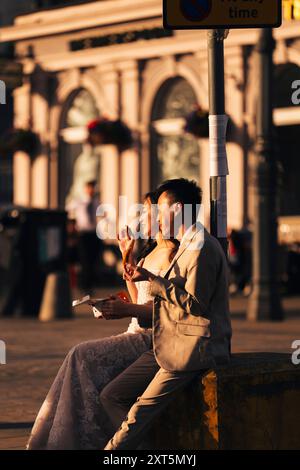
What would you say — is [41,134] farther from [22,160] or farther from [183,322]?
[183,322]

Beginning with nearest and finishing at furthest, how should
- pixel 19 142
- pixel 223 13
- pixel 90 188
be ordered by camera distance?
pixel 223 13
pixel 90 188
pixel 19 142

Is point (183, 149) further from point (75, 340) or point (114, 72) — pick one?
point (75, 340)

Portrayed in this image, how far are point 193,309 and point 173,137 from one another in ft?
79.0

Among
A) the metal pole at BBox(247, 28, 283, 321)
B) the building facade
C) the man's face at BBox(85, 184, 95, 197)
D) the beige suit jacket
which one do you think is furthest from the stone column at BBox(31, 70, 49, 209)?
the beige suit jacket

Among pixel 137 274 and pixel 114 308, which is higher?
pixel 137 274

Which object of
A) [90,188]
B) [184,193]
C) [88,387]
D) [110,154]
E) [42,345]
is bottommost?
[42,345]

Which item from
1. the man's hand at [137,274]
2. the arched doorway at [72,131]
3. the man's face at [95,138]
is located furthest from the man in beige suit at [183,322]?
the arched doorway at [72,131]

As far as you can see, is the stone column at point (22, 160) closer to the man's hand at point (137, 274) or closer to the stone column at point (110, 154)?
the stone column at point (110, 154)

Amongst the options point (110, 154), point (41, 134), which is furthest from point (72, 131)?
point (110, 154)

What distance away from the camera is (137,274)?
26.8ft

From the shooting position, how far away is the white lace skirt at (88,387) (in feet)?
28.0

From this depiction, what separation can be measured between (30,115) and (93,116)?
201 centimetres

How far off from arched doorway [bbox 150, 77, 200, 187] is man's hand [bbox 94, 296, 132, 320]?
22878 mm

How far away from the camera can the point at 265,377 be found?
27.1ft
